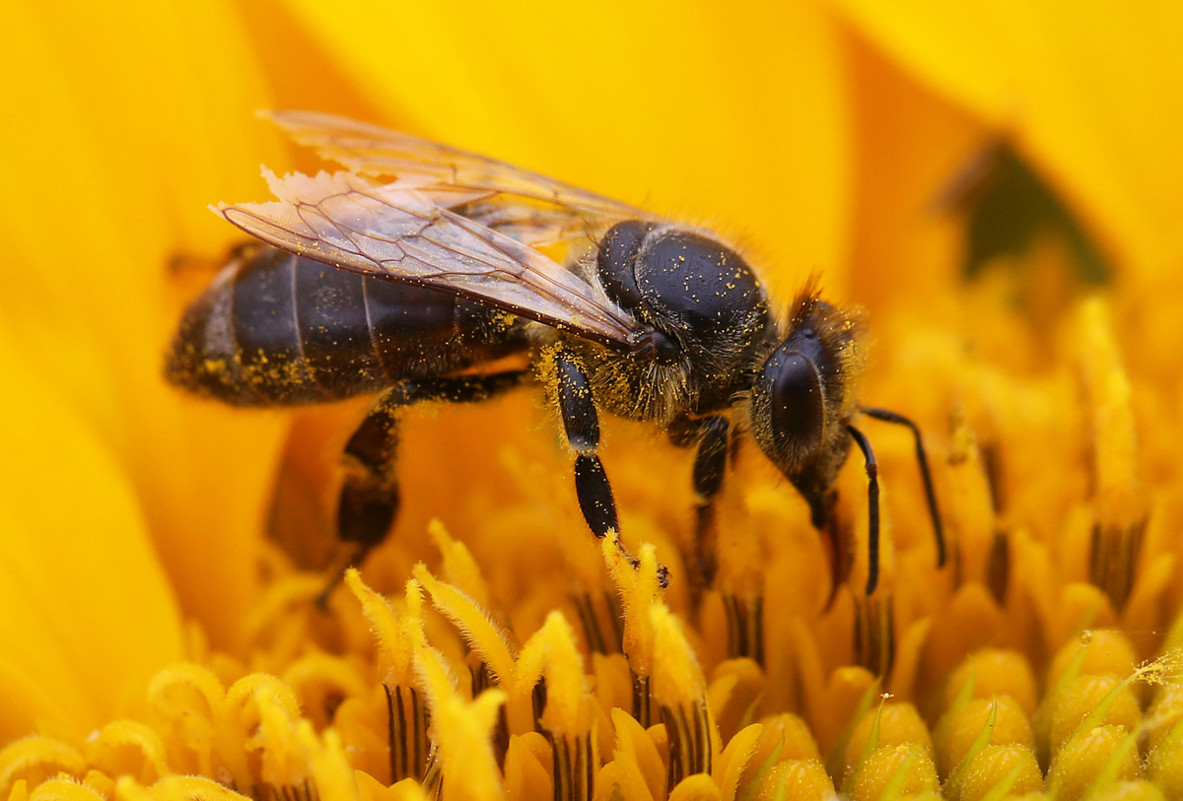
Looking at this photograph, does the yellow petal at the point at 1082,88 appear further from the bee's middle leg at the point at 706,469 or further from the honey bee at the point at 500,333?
the bee's middle leg at the point at 706,469

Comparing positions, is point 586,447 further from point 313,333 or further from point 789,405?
point 313,333

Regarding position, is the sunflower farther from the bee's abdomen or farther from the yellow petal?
the bee's abdomen

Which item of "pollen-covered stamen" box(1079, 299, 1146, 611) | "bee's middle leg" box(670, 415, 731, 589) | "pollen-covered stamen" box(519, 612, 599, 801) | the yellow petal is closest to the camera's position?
"pollen-covered stamen" box(519, 612, 599, 801)

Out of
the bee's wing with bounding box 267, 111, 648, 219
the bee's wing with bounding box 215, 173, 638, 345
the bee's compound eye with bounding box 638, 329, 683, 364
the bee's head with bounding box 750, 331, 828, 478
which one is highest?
the bee's wing with bounding box 267, 111, 648, 219

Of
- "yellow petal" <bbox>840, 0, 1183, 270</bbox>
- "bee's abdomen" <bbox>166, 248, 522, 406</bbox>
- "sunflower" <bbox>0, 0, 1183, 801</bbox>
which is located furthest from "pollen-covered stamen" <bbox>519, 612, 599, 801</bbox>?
"yellow petal" <bbox>840, 0, 1183, 270</bbox>

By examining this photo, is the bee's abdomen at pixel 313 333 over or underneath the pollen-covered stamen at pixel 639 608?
over

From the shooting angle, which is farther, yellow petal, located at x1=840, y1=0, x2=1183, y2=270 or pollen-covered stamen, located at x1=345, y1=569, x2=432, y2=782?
yellow petal, located at x1=840, y1=0, x2=1183, y2=270

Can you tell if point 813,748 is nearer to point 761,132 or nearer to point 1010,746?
point 1010,746

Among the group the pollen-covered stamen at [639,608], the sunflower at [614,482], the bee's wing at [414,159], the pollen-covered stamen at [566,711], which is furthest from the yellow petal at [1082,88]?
the pollen-covered stamen at [566,711]
